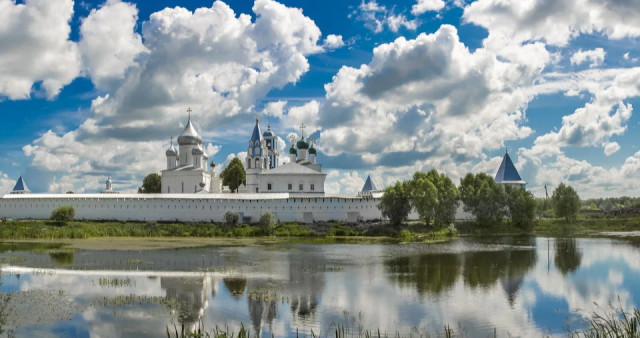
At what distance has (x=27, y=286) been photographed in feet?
46.2

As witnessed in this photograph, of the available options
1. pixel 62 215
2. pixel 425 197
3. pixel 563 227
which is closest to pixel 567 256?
pixel 425 197

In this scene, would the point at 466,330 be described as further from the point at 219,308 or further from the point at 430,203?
the point at 430,203

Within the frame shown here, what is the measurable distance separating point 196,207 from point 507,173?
24.3m

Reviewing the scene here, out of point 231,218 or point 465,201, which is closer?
point 231,218

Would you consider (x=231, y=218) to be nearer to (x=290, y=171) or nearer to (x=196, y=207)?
(x=196, y=207)

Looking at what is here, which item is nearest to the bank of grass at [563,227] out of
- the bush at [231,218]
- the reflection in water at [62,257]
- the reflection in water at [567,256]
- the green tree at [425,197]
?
the green tree at [425,197]

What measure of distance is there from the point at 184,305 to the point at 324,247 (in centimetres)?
1365

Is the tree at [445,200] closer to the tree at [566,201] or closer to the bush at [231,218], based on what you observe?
the tree at [566,201]

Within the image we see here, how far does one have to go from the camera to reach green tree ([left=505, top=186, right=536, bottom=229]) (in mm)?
36694

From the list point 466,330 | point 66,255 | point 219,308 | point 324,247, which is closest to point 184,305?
point 219,308

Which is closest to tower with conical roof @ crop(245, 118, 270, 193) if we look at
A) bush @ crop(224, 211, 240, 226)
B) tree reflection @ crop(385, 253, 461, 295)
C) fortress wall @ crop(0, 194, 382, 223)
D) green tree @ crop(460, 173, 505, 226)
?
fortress wall @ crop(0, 194, 382, 223)

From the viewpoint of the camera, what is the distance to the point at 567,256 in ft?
70.1

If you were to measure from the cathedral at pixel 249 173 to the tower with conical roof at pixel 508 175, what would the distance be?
562 inches

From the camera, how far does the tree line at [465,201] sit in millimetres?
34406
